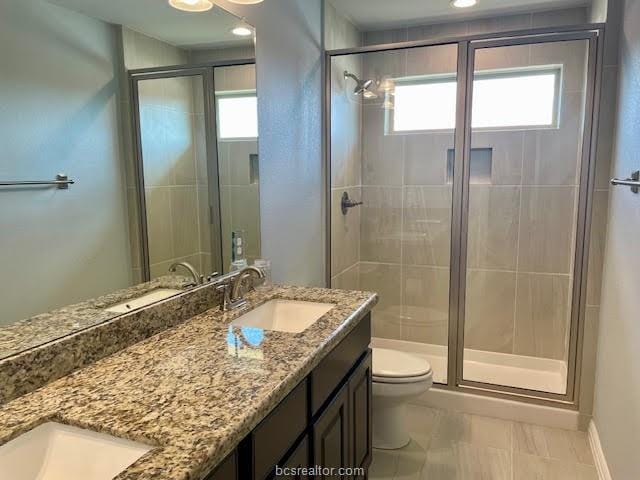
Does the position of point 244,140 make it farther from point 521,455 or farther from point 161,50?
point 521,455

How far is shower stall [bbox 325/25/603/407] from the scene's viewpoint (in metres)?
2.93

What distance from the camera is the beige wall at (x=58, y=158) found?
3.67ft

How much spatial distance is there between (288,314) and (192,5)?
1243mm

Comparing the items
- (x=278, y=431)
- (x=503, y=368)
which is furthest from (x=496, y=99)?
(x=278, y=431)

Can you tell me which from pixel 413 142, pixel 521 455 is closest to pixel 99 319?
pixel 521 455

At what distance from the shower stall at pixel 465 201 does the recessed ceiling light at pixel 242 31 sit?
0.98m

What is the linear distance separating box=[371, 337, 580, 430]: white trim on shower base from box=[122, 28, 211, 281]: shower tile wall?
1850 mm

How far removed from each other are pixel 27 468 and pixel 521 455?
2260 millimetres

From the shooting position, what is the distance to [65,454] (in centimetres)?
97

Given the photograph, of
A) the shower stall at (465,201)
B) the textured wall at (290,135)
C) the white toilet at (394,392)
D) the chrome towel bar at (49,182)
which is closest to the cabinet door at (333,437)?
the white toilet at (394,392)

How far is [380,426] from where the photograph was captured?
247 cm

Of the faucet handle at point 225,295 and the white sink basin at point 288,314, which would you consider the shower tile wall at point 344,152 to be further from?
the faucet handle at point 225,295

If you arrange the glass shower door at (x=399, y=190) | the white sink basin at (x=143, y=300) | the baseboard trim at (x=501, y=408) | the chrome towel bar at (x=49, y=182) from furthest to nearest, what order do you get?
the glass shower door at (x=399, y=190)
the baseboard trim at (x=501, y=408)
the white sink basin at (x=143, y=300)
the chrome towel bar at (x=49, y=182)

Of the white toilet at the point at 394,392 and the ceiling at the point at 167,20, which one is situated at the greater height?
the ceiling at the point at 167,20
